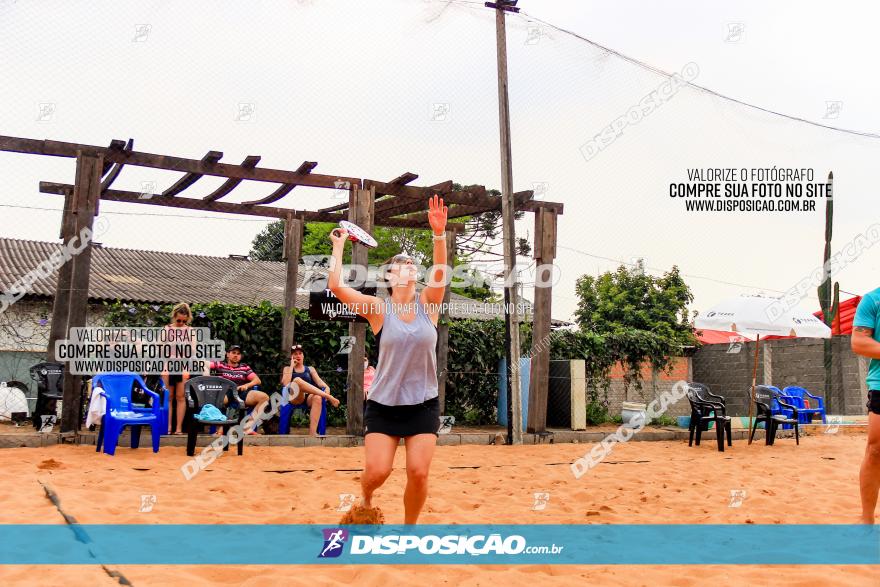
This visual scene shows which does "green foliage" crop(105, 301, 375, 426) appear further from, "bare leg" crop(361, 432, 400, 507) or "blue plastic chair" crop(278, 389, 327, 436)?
"bare leg" crop(361, 432, 400, 507)

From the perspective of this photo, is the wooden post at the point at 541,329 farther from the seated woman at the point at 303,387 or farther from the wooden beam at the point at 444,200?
the seated woman at the point at 303,387

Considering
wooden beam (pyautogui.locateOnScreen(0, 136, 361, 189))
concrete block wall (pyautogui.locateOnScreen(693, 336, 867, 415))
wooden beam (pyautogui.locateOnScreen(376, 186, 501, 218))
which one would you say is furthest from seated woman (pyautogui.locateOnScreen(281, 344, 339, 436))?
concrete block wall (pyautogui.locateOnScreen(693, 336, 867, 415))

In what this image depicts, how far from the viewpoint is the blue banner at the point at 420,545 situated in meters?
3.67

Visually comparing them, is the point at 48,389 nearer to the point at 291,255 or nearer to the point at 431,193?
the point at 291,255

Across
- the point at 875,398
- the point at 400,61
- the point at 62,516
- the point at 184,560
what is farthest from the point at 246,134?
the point at 875,398

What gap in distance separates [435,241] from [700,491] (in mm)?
3990

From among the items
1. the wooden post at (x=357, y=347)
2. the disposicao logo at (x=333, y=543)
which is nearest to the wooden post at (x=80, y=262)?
the wooden post at (x=357, y=347)

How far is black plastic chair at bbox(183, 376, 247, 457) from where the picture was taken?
320 inches

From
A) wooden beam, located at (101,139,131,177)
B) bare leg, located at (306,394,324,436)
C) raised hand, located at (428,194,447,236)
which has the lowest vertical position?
bare leg, located at (306,394,324,436)

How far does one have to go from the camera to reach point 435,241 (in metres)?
4.05

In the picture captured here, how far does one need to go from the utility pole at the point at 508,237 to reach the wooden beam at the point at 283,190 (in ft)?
9.94

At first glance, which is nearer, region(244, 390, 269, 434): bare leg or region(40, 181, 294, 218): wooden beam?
region(244, 390, 269, 434): bare leg

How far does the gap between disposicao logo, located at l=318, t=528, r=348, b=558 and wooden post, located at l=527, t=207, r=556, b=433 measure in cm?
811

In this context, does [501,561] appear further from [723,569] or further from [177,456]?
[177,456]
